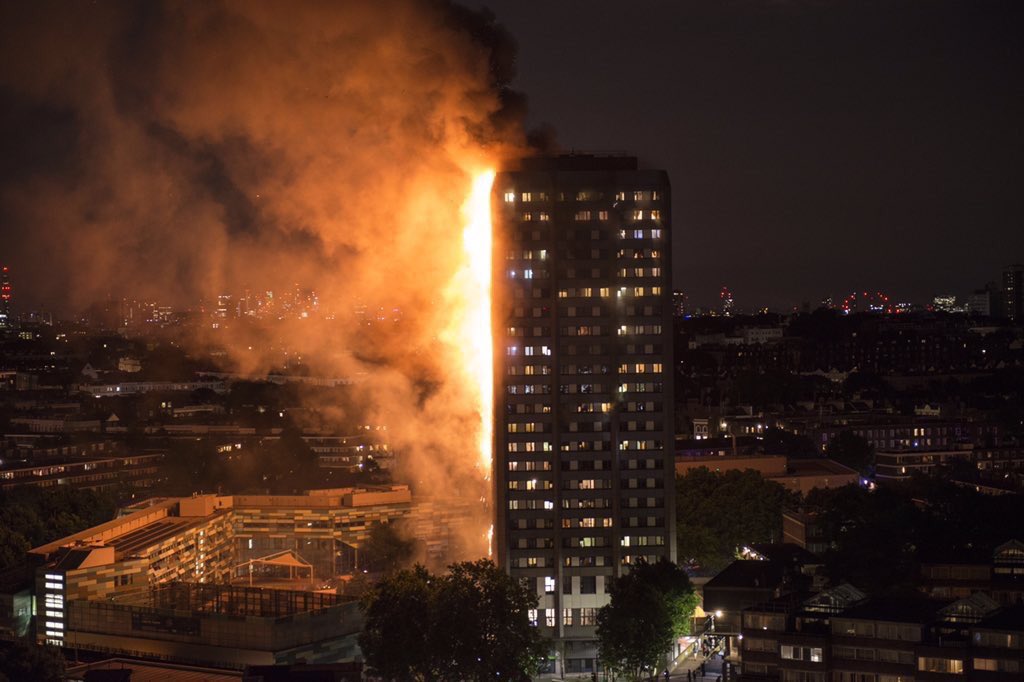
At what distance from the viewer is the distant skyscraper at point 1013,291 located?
170m

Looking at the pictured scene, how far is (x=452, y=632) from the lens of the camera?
32.5 meters

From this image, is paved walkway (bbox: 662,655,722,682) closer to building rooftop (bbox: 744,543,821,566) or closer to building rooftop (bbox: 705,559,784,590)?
building rooftop (bbox: 705,559,784,590)

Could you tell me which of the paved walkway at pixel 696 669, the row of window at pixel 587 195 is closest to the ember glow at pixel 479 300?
the row of window at pixel 587 195

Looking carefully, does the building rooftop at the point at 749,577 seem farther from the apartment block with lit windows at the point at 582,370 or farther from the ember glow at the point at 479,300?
the ember glow at the point at 479,300

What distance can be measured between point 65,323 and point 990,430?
3299 inches

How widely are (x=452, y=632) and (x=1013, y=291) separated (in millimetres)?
152365

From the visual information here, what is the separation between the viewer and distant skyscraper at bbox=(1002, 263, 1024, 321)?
16975cm

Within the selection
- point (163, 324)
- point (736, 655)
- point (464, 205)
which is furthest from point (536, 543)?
point (163, 324)

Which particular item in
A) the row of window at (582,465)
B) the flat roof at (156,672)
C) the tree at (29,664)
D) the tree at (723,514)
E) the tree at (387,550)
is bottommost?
the flat roof at (156,672)

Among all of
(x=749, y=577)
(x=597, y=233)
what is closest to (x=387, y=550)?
(x=749, y=577)

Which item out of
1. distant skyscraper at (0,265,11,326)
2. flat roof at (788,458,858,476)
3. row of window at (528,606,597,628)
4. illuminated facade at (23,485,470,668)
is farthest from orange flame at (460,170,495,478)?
distant skyscraper at (0,265,11,326)

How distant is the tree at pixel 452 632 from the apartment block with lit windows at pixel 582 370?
464 centimetres

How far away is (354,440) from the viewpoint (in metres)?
78.6

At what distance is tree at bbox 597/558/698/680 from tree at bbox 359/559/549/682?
1711mm
